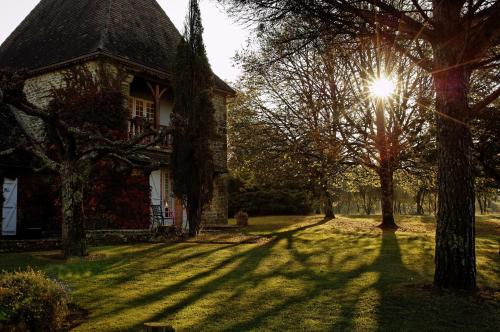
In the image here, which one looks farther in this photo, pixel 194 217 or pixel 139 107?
pixel 139 107

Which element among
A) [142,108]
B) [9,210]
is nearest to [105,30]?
[142,108]

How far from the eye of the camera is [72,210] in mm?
9992

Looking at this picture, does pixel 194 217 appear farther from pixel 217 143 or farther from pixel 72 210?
pixel 217 143

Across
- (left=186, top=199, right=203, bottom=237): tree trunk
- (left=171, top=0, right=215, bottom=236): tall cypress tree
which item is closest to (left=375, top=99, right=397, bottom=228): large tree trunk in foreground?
(left=171, top=0, right=215, bottom=236): tall cypress tree

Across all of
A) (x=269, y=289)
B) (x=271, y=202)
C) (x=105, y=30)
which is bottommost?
(x=269, y=289)

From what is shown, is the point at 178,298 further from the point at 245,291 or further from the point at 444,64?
the point at 444,64

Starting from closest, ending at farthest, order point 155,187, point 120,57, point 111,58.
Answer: point 111,58 < point 120,57 < point 155,187

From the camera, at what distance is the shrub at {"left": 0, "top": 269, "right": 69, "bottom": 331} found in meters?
4.65

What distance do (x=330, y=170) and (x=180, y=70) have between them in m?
7.67

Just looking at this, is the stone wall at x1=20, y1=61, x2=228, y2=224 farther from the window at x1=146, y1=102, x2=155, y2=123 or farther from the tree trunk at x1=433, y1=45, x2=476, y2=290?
the tree trunk at x1=433, y1=45, x2=476, y2=290

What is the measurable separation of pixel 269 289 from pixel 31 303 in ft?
12.2

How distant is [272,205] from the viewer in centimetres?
3120

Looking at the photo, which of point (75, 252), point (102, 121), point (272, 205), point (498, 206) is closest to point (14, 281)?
point (75, 252)

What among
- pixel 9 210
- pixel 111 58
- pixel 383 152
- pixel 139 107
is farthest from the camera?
pixel 139 107
